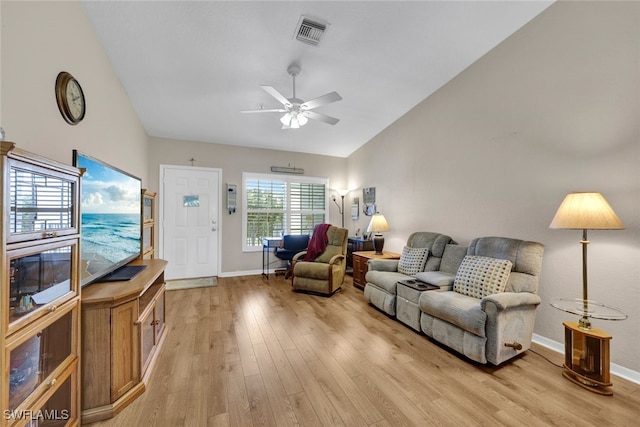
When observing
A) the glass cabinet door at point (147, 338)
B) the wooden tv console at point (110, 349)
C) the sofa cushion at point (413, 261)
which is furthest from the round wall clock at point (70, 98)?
the sofa cushion at point (413, 261)

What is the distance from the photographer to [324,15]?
2178 mm

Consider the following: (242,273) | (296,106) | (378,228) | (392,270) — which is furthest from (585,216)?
(242,273)

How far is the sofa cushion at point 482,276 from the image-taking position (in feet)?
7.25

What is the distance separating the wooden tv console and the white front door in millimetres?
2835

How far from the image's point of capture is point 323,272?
3.61m

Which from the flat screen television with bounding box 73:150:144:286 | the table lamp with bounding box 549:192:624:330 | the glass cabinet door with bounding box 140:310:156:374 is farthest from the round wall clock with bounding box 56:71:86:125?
the table lamp with bounding box 549:192:624:330

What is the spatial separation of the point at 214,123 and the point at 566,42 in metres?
4.23

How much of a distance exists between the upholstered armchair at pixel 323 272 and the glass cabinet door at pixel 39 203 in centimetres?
271

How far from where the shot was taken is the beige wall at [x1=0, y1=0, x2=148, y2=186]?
1.31m

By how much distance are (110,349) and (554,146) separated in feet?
12.4

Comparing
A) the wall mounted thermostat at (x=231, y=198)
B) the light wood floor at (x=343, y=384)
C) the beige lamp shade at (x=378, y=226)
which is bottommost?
the light wood floor at (x=343, y=384)

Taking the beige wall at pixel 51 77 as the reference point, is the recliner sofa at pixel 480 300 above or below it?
below

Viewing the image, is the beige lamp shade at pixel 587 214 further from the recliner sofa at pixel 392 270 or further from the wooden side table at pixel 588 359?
the recliner sofa at pixel 392 270

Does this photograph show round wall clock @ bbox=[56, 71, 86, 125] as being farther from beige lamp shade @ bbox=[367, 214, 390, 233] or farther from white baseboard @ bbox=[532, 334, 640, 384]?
white baseboard @ bbox=[532, 334, 640, 384]
